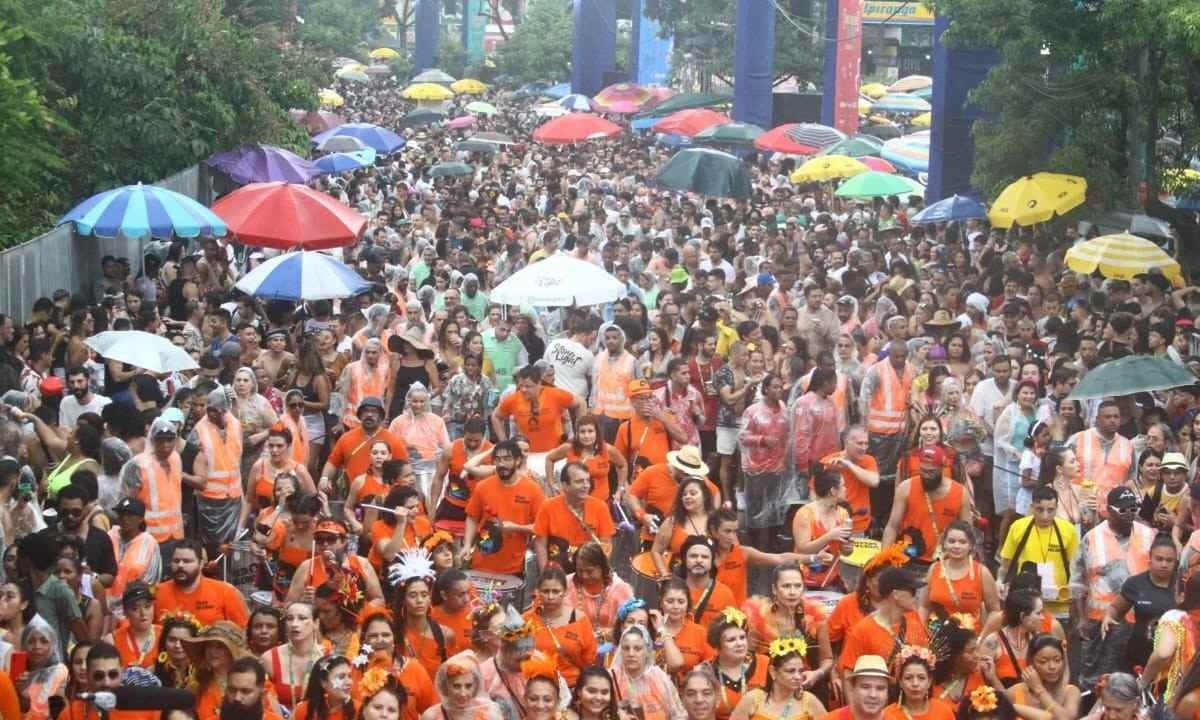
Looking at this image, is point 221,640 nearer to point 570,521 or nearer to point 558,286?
point 570,521

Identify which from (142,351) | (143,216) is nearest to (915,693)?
(142,351)

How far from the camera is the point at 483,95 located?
243ft

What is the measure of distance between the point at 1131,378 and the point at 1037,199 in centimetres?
840

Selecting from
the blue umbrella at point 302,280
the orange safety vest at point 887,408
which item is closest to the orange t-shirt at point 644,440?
the orange safety vest at point 887,408

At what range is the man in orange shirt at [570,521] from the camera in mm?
10758

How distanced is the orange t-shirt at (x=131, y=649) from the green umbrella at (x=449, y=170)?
89.8 ft

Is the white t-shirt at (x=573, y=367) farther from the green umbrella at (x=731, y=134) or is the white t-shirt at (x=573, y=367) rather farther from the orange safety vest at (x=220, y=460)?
the green umbrella at (x=731, y=134)

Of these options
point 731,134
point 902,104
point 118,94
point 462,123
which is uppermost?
point 118,94

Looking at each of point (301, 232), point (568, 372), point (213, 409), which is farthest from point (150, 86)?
point (213, 409)

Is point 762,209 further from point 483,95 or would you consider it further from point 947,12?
point 483,95

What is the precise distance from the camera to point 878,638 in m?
8.89

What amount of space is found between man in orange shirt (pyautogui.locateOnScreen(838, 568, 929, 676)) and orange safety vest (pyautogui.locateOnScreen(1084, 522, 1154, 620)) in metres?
1.48

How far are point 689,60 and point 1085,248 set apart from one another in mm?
38503

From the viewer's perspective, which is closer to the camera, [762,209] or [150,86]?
[150,86]
